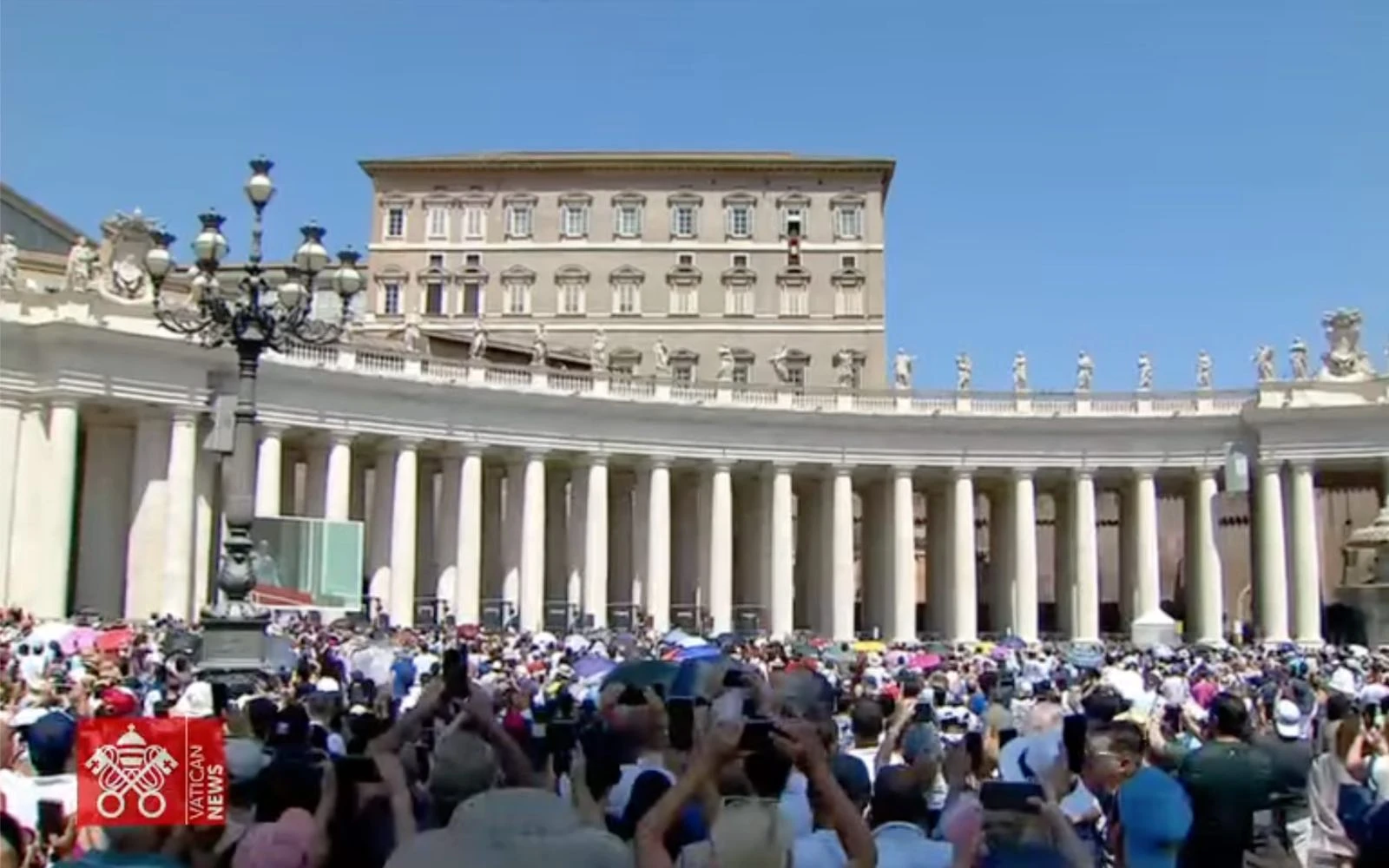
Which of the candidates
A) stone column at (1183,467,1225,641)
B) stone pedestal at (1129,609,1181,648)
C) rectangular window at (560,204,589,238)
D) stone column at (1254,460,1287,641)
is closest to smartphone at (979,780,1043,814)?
stone pedestal at (1129,609,1181,648)

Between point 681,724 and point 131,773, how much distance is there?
437 cm

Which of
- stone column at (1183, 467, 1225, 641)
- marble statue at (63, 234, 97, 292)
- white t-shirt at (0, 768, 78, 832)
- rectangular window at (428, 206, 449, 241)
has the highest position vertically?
rectangular window at (428, 206, 449, 241)

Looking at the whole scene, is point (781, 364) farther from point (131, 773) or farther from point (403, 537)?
Answer: point (131, 773)

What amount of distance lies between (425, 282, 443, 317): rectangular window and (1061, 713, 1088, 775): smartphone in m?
79.2

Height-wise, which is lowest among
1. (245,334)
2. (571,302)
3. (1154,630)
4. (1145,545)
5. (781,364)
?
(1154,630)

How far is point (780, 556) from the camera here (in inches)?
2453

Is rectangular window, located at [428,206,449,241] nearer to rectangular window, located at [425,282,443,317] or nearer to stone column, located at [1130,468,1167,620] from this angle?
rectangular window, located at [425,282,443,317]

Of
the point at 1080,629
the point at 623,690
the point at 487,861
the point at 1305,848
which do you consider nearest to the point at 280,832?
the point at 487,861

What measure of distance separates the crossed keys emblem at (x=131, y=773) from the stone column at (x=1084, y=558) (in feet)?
197

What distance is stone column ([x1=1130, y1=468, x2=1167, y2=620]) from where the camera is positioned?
63344 millimetres

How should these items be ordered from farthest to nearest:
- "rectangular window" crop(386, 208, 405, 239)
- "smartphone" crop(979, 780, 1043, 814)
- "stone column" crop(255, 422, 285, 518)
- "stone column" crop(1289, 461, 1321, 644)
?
"rectangular window" crop(386, 208, 405, 239), "stone column" crop(1289, 461, 1321, 644), "stone column" crop(255, 422, 285, 518), "smartphone" crop(979, 780, 1043, 814)

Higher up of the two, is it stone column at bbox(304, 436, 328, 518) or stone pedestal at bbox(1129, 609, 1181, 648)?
stone column at bbox(304, 436, 328, 518)

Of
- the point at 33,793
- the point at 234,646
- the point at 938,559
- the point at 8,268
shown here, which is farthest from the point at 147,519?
the point at 33,793

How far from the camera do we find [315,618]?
43656mm
